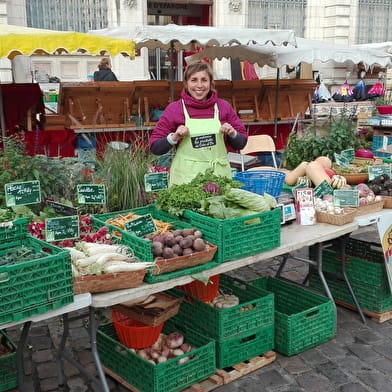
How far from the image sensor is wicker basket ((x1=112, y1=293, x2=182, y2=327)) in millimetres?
3094

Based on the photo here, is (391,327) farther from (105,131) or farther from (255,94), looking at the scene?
(255,94)

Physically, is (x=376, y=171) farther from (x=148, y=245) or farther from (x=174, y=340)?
(x=148, y=245)

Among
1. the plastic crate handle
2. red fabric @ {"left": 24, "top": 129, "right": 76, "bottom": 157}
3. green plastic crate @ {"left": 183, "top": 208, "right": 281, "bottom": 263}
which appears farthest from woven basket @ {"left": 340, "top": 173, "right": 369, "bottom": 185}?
red fabric @ {"left": 24, "top": 129, "right": 76, "bottom": 157}

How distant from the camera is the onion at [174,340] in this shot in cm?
325

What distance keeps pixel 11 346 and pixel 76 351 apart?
505 mm

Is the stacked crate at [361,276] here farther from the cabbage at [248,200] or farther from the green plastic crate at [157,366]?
the green plastic crate at [157,366]

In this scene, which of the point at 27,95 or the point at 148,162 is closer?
the point at 148,162

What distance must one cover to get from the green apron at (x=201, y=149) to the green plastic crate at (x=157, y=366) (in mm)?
1147

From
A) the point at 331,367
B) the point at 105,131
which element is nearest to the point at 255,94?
the point at 105,131

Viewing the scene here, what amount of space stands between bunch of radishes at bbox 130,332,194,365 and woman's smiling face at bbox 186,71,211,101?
5.43ft

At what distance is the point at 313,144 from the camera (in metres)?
5.36

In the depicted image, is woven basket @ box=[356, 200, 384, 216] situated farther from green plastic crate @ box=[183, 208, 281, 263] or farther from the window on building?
the window on building

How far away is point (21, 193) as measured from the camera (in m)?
2.95

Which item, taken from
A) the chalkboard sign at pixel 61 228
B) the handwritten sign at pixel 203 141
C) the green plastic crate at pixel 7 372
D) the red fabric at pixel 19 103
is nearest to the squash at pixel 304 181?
the handwritten sign at pixel 203 141
